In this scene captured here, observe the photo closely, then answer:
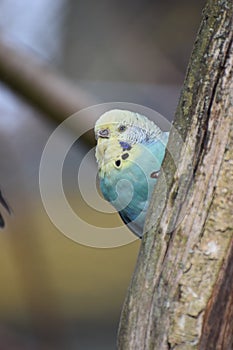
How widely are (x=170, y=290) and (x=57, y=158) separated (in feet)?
2.93

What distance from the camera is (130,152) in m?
0.77

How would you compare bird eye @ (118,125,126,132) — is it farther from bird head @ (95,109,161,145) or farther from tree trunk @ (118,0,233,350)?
tree trunk @ (118,0,233,350)

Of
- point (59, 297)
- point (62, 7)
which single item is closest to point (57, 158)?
point (59, 297)

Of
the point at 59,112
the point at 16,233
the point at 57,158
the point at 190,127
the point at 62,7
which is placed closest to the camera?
the point at 190,127

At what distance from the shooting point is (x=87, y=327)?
2.02m

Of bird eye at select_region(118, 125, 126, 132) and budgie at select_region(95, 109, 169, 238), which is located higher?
bird eye at select_region(118, 125, 126, 132)

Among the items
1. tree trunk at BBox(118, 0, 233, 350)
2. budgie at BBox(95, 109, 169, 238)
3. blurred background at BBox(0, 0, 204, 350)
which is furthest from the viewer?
blurred background at BBox(0, 0, 204, 350)

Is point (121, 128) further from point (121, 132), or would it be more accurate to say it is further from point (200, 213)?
point (200, 213)

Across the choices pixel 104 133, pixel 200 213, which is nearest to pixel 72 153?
pixel 104 133

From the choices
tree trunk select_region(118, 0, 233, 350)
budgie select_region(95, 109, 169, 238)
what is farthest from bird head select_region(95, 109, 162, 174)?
tree trunk select_region(118, 0, 233, 350)

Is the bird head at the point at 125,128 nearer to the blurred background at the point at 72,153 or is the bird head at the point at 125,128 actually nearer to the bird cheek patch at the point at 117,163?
the bird cheek patch at the point at 117,163

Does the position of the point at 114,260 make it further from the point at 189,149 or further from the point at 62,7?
the point at 189,149

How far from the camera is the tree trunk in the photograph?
60 centimetres

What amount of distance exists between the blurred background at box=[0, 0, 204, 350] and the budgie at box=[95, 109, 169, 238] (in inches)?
34.1
